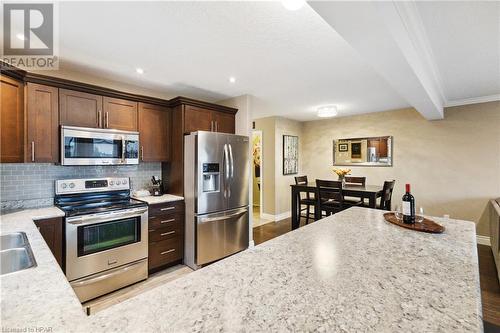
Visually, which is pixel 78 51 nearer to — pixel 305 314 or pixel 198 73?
pixel 198 73

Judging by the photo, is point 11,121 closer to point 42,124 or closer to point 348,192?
point 42,124

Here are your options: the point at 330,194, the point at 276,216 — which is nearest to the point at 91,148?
the point at 330,194

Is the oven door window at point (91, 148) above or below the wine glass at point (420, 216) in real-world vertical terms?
above

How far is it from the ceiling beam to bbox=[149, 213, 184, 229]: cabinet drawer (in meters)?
2.64

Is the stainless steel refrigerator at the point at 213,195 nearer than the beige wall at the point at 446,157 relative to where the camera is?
Yes

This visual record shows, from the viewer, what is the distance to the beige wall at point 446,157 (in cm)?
374

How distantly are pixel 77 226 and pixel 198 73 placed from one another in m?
2.07

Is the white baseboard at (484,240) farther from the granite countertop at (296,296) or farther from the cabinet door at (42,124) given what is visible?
the cabinet door at (42,124)

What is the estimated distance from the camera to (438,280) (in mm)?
895

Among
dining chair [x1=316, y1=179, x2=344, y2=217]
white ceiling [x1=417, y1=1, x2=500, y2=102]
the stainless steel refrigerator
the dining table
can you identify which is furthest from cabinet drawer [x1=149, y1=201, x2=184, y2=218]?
white ceiling [x1=417, y1=1, x2=500, y2=102]

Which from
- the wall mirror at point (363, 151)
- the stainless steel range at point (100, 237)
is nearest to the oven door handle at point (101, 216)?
the stainless steel range at point (100, 237)

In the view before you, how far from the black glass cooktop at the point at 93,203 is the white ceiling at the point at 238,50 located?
1475 millimetres

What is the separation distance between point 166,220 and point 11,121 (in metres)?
1.77

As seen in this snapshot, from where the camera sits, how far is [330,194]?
3.82 metres
